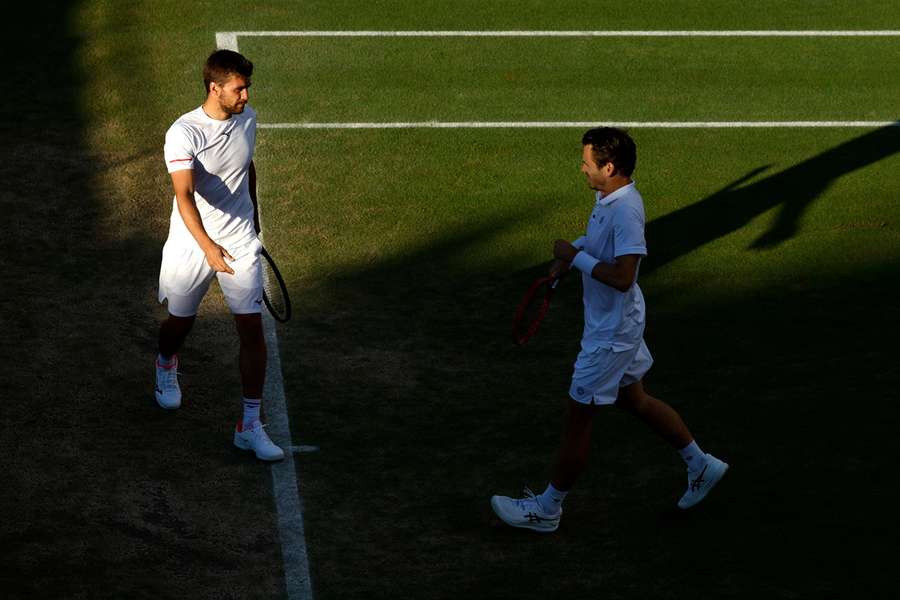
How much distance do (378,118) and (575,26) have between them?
3360 millimetres

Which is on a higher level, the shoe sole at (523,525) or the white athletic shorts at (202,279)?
the white athletic shorts at (202,279)

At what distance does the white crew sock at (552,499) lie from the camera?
7707 millimetres

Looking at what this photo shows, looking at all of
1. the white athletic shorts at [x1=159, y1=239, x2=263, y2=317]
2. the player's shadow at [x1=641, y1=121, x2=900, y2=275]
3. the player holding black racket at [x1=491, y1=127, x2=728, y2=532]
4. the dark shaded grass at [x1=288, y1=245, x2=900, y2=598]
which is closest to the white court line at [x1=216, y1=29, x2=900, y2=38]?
the player's shadow at [x1=641, y1=121, x2=900, y2=275]

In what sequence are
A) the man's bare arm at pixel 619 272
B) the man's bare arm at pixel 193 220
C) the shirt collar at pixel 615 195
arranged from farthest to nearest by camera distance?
the man's bare arm at pixel 193 220 → the shirt collar at pixel 615 195 → the man's bare arm at pixel 619 272

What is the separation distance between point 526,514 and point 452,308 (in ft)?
9.73

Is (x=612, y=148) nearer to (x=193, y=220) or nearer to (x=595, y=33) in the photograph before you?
(x=193, y=220)

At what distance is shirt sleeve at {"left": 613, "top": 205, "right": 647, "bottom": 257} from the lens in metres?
7.20

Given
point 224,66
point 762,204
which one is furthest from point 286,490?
point 762,204

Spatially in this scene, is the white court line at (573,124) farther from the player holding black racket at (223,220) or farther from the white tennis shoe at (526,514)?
the white tennis shoe at (526,514)

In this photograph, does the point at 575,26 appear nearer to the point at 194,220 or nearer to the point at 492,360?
the point at 492,360

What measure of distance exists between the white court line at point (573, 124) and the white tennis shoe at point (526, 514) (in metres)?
6.25

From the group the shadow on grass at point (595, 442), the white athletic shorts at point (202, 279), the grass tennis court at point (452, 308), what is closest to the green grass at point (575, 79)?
the grass tennis court at point (452, 308)

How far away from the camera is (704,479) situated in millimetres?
7848

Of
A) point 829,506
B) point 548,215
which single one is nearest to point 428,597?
point 829,506
